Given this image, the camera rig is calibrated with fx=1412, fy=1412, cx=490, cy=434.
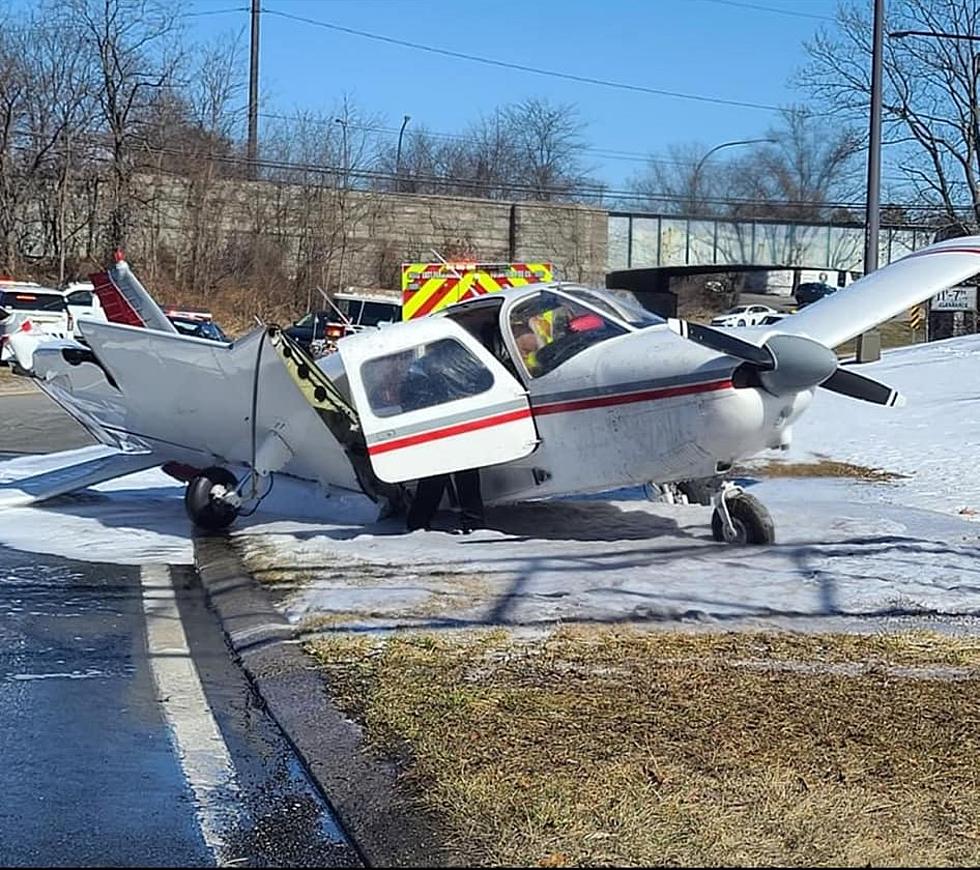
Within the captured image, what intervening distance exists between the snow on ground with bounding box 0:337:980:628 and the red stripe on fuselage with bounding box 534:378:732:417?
1008 mm

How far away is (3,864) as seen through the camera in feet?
14.5

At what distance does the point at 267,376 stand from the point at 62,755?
560 cm

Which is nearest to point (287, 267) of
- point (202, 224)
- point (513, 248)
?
point (202, 224)

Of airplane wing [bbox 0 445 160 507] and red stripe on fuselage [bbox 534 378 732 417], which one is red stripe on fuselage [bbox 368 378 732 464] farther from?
airplane wing [bbox 0 445 160 507]

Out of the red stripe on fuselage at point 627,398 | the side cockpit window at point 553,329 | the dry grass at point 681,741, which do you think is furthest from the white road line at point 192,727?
the side cockpit window at point 553,329

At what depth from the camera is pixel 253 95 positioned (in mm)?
57344

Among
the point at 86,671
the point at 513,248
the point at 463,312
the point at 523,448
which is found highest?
the point at 513,248

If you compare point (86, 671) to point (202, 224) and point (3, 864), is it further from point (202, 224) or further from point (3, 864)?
point (202, 224)

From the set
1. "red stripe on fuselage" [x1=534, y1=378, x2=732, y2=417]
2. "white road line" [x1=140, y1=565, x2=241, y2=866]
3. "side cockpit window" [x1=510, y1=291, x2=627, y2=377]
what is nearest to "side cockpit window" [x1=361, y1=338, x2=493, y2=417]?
"side cockpit window" [x1=510, y1=291, x2=627, y2=377]

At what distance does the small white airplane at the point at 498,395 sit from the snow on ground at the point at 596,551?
0.41 metres

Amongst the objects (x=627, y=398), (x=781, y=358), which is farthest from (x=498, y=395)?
Result: (x=781, y=358)

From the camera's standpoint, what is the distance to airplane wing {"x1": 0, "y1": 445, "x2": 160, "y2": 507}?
12530 mm

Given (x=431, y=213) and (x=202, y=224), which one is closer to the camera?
(x=202, y=224)

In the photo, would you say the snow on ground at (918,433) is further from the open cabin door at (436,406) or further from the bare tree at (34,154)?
the bare tree at (34,154)
